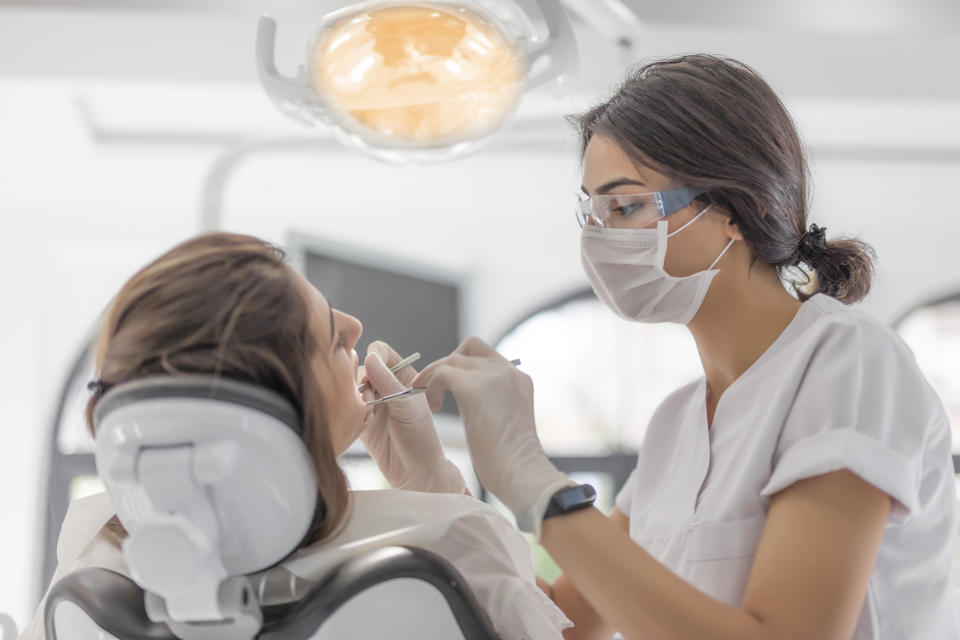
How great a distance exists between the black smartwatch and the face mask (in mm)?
429

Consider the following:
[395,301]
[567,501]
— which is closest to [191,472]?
[567,501]

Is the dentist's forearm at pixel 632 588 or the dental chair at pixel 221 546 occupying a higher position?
the dental chair at pixel 221 546

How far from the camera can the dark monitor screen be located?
4996 mm

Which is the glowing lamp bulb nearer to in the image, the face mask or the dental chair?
the face mask

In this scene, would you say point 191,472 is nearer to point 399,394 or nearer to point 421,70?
point 399,394

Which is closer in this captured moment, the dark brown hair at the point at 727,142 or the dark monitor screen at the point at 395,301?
the dark brown hair at the point at 727,142

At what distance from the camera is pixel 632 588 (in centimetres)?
100

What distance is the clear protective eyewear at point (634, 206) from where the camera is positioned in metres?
1.34

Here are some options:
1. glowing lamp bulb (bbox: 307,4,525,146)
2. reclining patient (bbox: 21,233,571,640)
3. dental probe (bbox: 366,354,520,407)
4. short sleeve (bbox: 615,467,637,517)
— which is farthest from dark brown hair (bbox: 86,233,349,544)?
short sleeve (bbox: 615,467,637,517)

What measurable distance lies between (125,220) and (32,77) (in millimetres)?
1751

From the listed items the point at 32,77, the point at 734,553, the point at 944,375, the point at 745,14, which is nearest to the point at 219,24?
the point at 32,77

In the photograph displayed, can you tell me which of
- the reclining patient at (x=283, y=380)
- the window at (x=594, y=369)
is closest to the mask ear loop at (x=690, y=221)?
the reclining patient at (x=283, y=380)

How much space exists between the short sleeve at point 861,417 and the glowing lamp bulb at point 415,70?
590mm

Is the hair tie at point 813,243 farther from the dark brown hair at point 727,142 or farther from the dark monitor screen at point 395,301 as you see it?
the dark monitor screen at point 395,301
